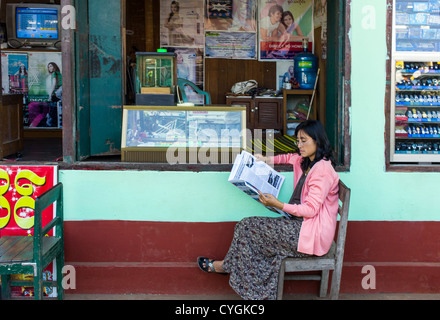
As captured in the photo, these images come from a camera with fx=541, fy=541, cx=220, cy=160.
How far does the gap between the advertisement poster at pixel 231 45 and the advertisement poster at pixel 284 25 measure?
0.45 ft

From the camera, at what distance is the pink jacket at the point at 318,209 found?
10.7 ft

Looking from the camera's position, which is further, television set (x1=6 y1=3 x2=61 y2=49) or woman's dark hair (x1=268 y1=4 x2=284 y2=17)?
television set (x1=6 y1=3 x2=61 y2=49)

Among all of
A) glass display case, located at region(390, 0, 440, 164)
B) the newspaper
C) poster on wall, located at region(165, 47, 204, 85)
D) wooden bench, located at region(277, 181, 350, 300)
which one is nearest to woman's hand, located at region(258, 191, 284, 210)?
the newspaper

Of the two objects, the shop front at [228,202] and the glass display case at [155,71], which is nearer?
the shop front at [228,202]

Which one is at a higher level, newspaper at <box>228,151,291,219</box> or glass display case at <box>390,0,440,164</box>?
glass display case at <box>390,0,440,164</box>

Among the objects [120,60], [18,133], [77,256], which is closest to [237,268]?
[77,256]

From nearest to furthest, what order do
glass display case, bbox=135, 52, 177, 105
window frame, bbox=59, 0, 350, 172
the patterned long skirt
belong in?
the patterned long skirt → window frame, bbox=59, 0, 350, 172 → glass display case, bbox=135, 52, 177, 105

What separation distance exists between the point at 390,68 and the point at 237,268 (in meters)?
1.83

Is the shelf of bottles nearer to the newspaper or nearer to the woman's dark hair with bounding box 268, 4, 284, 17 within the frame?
the newspaper

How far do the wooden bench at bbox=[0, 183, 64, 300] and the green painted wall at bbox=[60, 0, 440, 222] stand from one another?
237mm

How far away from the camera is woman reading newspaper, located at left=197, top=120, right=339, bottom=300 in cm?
330

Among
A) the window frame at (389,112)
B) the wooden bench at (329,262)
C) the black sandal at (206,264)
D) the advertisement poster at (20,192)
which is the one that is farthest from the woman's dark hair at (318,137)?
the advertisement poster at (20,192)

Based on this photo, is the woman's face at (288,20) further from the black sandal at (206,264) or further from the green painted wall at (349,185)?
the black sandal at (206,264)

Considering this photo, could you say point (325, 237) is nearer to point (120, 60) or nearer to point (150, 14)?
point (120, 60)
